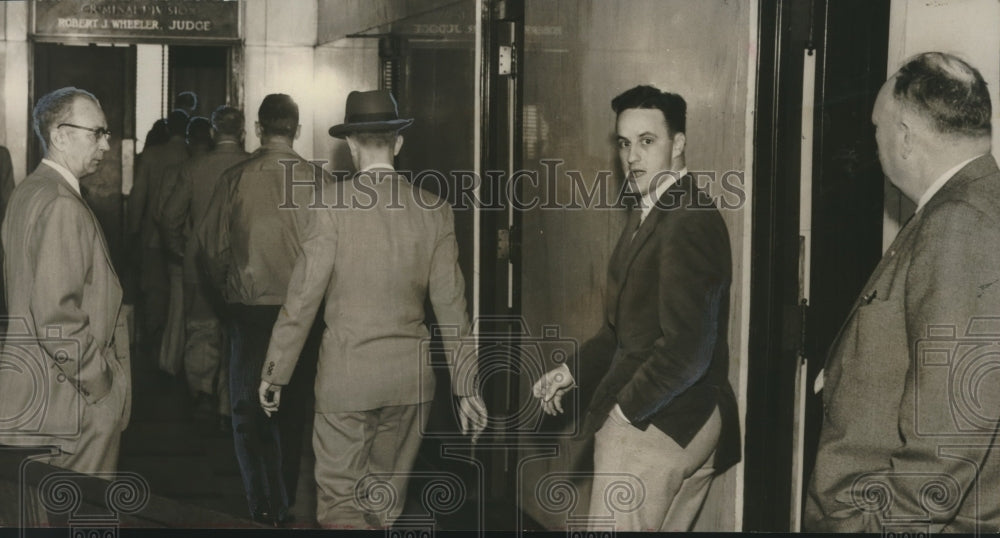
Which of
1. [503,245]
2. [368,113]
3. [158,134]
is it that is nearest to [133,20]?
[158,134]

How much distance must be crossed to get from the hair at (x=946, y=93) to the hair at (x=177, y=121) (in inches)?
84.3

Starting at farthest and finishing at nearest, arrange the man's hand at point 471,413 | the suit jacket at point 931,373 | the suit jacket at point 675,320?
the man's hand at point 471,413 < the suit jacket at point 675,320 < the suit jacket at point 931,373

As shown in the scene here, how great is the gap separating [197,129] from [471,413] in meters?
1.23

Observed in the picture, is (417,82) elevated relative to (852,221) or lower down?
elevated

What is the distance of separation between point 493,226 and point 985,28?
5.21 ft

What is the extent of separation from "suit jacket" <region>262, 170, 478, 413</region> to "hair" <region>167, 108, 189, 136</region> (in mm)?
492

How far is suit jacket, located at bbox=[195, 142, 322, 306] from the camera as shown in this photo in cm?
462

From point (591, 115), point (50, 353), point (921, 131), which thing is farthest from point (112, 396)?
point (921, 131)

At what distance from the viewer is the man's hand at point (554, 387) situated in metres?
4.61

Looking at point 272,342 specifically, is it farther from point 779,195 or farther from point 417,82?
point 779,195

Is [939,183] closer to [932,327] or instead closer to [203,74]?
[932,327]

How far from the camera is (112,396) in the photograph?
4.67 meters

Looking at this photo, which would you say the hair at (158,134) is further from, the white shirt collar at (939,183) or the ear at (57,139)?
the white shirt collar at (939,183)

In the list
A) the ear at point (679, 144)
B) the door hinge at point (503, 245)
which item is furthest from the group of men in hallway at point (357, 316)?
the door hinge at point (503, 245)
